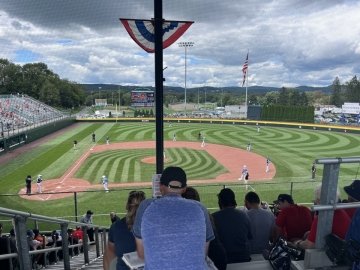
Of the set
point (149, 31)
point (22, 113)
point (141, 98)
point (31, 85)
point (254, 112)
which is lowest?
point (254, 112)

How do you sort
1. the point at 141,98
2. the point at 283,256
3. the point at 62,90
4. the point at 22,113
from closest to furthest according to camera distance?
the point at 283,256 → the point at 22,113 → the point at 141,98 → the point at 62,90

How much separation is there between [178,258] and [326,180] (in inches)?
61.4

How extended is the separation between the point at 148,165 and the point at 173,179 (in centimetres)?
2784

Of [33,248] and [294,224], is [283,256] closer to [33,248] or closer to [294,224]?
[294,224]

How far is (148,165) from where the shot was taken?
99.8ft

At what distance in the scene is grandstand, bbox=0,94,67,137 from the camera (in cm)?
4667

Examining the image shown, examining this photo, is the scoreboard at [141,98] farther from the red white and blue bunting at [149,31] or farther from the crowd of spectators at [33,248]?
the red white and blue bunting at [149,31]

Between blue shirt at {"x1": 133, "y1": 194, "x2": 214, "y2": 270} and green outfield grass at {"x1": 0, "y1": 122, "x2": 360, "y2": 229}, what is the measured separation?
14.6m

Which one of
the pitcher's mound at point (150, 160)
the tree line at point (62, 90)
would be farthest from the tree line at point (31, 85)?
the pitcher's mound at point (150, 160)

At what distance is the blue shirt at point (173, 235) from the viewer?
98.5 inches

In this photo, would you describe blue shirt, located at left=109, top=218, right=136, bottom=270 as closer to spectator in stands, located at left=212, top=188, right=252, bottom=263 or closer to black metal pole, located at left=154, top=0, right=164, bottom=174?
spectator in stands, located at left=212, top=188, right=252, bottom=263

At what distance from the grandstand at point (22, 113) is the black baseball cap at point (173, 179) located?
42.6 metres

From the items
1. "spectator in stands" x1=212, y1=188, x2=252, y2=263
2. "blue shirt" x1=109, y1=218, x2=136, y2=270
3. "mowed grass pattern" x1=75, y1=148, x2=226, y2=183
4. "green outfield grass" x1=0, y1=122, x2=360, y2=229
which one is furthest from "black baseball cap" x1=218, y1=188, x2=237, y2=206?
"mowed grass pattern" x1=75, y1=148, x2=226, y2=183

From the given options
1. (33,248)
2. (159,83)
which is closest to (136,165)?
(33,248)
